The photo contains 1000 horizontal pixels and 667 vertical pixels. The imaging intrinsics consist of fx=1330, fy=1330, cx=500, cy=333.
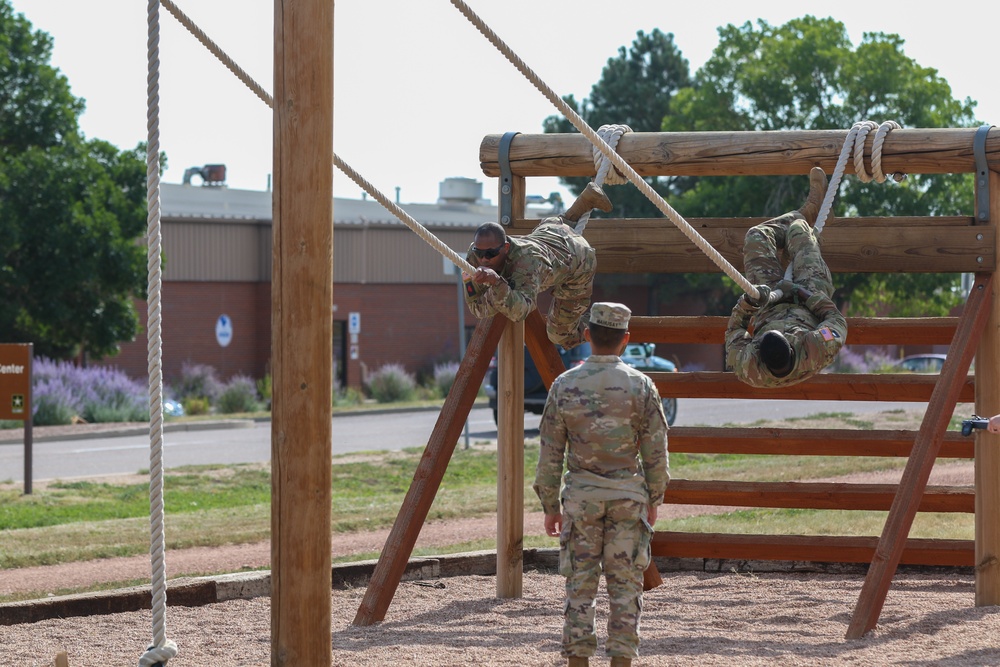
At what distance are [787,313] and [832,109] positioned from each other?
3276cm

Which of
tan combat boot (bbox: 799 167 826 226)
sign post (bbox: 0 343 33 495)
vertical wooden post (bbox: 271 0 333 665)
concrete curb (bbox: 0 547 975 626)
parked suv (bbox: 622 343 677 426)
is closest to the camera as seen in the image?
vertical wooden post (bbox: 271 0 333 665)

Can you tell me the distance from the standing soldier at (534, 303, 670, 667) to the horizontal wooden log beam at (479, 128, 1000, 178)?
2.42 metres

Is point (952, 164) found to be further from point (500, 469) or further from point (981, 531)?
point (500, 469)

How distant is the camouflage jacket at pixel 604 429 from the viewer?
5234 mm

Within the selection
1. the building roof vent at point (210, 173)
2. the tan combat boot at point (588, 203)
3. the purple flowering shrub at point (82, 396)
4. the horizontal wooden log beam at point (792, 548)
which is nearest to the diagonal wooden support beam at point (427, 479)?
the tan combat boot at point (588, 203)

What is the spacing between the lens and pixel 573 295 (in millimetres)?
6891

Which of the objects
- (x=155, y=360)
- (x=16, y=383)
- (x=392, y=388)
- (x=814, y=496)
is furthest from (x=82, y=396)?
(x=155, y=360)

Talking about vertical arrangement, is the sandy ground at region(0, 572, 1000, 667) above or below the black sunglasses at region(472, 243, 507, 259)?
below

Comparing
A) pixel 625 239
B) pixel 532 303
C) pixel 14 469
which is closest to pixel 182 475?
pixel 14 469

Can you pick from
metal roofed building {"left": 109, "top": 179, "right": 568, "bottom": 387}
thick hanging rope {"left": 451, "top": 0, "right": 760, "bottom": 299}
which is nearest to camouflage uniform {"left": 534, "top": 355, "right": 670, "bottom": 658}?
thick hanging rope {"left": 451, "top": 0, "right": 760, "bottom": 299}

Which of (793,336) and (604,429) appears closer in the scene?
(604,429)

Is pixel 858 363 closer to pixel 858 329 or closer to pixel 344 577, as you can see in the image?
pixel 858 329

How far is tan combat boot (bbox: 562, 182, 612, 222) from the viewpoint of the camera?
7172 millimetres

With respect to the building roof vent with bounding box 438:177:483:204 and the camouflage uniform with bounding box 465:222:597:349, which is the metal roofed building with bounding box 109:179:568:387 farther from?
the camouflage uniform with bounding box 465:222:597:349
